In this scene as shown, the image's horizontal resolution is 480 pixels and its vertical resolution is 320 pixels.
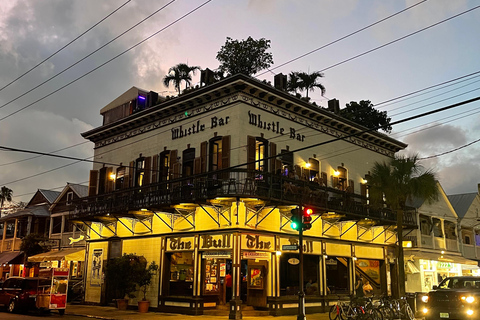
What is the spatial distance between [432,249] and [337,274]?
416 inches

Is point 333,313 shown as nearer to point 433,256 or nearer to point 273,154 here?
point 273,154

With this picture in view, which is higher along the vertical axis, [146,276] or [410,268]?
[410,268]

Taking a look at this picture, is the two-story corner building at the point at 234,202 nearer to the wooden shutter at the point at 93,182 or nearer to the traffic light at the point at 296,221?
the wooden shutter at the point at 93,182

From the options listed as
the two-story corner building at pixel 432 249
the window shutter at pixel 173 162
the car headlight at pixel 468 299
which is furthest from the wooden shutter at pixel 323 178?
the car headlight at pixel 468 299

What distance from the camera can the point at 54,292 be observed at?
22.2 m

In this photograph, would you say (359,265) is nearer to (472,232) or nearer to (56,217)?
(472,232)

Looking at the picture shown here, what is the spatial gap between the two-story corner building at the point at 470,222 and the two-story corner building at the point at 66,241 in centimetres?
3058

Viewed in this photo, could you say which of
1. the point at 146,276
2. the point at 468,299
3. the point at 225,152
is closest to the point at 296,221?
the point at 468,299

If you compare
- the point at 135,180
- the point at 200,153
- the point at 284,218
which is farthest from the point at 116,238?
the point at 284,218

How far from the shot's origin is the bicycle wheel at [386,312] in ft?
59.1

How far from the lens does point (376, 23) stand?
47.3 ft

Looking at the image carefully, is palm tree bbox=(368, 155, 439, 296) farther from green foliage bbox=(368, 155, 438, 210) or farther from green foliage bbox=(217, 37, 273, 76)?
green foliage bbox=(217, 37, 273, 76)

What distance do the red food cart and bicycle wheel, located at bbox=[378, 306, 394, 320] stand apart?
14536 millimetres

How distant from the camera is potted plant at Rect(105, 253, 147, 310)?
952 inches
